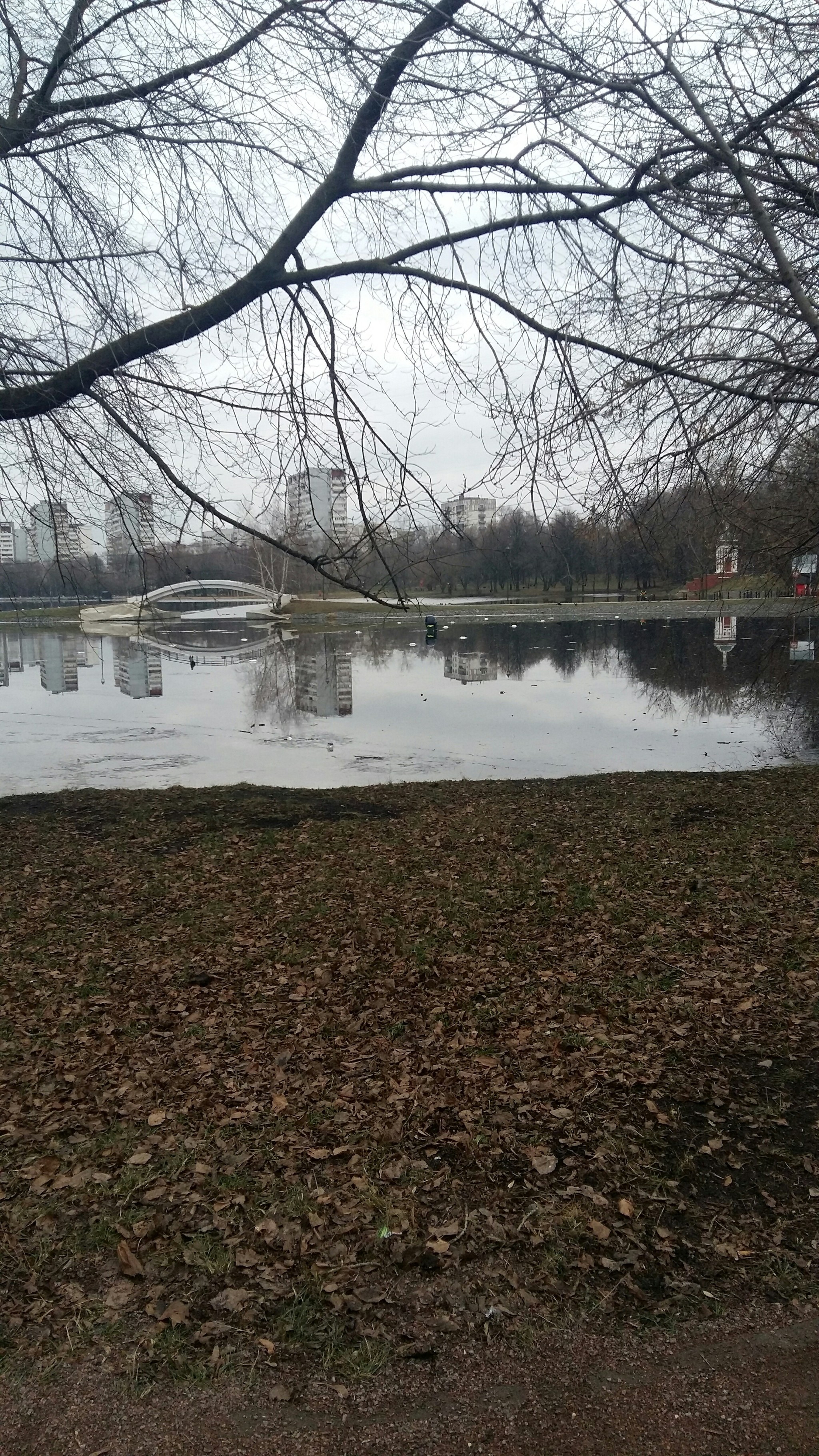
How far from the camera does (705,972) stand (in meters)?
5.01

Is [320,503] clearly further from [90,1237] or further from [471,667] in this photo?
[471,667]

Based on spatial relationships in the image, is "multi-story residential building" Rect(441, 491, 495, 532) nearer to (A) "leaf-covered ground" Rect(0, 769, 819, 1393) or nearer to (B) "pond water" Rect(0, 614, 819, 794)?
(A) "leaf-covered ground" Rect(0, 769, 819, 1393)

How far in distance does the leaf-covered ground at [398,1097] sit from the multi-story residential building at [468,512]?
254cm

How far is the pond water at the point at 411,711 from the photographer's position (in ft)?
43.3

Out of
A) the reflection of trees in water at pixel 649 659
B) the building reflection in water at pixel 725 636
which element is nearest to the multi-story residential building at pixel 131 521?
the reflection of trees in water at pixel 649 659

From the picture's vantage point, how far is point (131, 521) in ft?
21.8

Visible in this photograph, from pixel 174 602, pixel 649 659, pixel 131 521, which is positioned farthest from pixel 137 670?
pixel 131 521

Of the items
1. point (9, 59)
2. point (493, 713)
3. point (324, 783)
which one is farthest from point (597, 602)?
point (9, 59)

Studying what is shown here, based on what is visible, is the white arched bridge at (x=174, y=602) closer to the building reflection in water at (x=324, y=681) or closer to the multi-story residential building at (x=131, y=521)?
the multi-story residential building at (x=131, y=521)

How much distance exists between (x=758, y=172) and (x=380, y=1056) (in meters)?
4.59

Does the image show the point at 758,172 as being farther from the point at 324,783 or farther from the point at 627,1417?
the point at 324,783

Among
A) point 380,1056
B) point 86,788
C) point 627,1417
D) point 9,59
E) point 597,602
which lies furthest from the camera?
point 597,602

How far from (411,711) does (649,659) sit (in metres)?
11.9

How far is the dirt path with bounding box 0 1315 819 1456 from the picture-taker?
2258 millimetres
